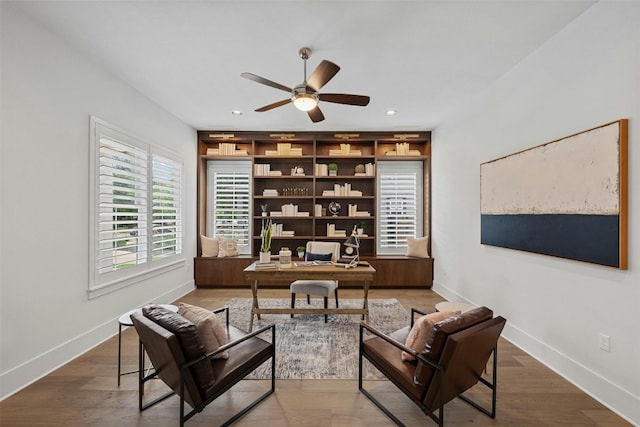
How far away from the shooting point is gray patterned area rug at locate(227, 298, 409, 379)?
97.9 inches

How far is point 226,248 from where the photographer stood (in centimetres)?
522

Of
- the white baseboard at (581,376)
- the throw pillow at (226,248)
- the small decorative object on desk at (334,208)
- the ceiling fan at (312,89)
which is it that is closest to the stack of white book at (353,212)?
the small decorative object on desk at (334,208)

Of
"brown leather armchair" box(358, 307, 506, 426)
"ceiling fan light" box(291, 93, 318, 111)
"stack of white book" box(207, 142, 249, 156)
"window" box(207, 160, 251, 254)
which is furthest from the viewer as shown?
"window" box(207, 160, 251, 254)

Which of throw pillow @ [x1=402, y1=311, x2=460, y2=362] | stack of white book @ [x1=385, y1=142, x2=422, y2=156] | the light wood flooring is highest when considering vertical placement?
stack of white book @ [x1=385, y1=142, x2=422, y2=156]

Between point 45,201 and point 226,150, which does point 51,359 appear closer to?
point 45,201

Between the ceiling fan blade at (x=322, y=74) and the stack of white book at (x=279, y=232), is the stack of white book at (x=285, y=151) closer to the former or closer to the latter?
the stack of white book at (x=279, y=232)

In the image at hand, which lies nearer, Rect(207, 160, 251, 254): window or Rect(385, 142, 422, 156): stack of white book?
Rect(385, 142, 422, 156): stack of white book

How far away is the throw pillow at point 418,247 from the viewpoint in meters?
5.19

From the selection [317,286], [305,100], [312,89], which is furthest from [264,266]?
[312,89]

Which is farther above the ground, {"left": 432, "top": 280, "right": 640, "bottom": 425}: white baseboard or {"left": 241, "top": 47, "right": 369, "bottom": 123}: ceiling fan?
{"left": 241, "top": 47, "right": 369, "bottom": 123}: ceiling fan

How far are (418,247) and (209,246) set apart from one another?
388 cm

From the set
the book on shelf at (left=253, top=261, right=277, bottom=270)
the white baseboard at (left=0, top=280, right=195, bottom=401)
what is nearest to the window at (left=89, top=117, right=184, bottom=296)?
the white baseboard at (left=0, top=280, right=195, bottom=401)

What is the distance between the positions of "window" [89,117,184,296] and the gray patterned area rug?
54.2 inches

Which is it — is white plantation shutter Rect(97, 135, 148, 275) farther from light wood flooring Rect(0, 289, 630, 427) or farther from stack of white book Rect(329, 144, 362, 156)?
stack of white book Rect(329, 144, 362, 156)
